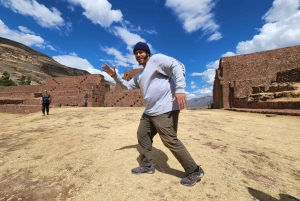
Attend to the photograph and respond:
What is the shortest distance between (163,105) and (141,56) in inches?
30.8

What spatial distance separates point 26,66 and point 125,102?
70752 millimetres

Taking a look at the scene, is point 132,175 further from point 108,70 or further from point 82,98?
point 82,98

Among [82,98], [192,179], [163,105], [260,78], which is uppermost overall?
[260,78]

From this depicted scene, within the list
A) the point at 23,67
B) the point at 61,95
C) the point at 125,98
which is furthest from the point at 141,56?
the point at 23,67

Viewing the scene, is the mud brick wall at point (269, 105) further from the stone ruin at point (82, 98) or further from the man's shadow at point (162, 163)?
the man's shadow at point (162, 163)

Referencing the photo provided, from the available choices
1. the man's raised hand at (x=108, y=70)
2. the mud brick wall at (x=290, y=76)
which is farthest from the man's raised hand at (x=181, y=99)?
the mud brick wall at (x=290, y=76)

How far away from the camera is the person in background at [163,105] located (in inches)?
82.9

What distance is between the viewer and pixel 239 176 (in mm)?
2303

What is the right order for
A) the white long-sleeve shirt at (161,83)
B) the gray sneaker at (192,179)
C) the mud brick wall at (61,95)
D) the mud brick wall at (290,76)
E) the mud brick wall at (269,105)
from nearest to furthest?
1. the gray sneaker at (192,179)
2. the white long-sleeve shirt at (161,83)
3. the mud brick wall at (269,105)
4. the mud brick wall at (290,76)
5. the mud brick wall at (61,95)

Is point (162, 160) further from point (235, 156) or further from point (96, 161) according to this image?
point (235, 156)

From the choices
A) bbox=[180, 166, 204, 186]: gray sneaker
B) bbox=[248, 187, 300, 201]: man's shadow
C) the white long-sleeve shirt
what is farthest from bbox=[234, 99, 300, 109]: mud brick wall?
the white long-sleeve shirt

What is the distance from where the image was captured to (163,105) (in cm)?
216

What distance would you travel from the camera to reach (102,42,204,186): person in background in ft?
6.91

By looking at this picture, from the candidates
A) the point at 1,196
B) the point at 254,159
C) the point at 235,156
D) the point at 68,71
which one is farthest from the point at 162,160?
the point at 68,71
